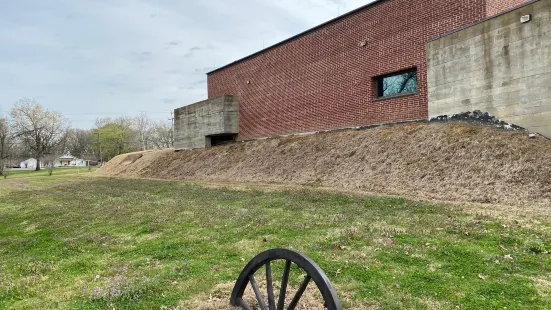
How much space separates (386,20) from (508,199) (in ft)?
30.8

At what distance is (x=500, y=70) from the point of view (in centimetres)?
1004

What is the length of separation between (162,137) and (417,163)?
76.3m

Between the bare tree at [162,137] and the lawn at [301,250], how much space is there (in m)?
73.7

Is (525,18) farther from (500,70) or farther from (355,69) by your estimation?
(355,69)

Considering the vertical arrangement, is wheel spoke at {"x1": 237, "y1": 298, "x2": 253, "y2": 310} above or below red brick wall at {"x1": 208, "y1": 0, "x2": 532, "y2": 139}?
below

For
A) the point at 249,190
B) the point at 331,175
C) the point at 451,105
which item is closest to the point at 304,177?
the point at 331,175

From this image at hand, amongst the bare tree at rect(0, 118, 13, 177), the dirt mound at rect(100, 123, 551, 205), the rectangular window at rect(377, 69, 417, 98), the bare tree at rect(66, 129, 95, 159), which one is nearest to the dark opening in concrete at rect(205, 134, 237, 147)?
the dirt mound at rect(100, 123, 551, 205)

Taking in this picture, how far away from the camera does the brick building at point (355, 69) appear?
42.6 feet

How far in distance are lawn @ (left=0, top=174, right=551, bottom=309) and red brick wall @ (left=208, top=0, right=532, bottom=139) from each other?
731cm

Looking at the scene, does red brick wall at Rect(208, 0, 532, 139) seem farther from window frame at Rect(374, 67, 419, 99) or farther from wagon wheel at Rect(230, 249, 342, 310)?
wagon wheel at Rect(230, 249, 342, 310)

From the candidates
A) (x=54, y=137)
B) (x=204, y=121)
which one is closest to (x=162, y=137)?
(x=54, y=137)

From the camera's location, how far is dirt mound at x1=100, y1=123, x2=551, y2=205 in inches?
317

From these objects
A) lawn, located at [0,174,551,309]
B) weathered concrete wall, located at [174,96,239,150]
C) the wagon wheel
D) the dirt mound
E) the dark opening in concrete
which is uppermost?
weathered concrete wall, located at [174,96,239,150]

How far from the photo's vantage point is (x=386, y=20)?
570 inches
